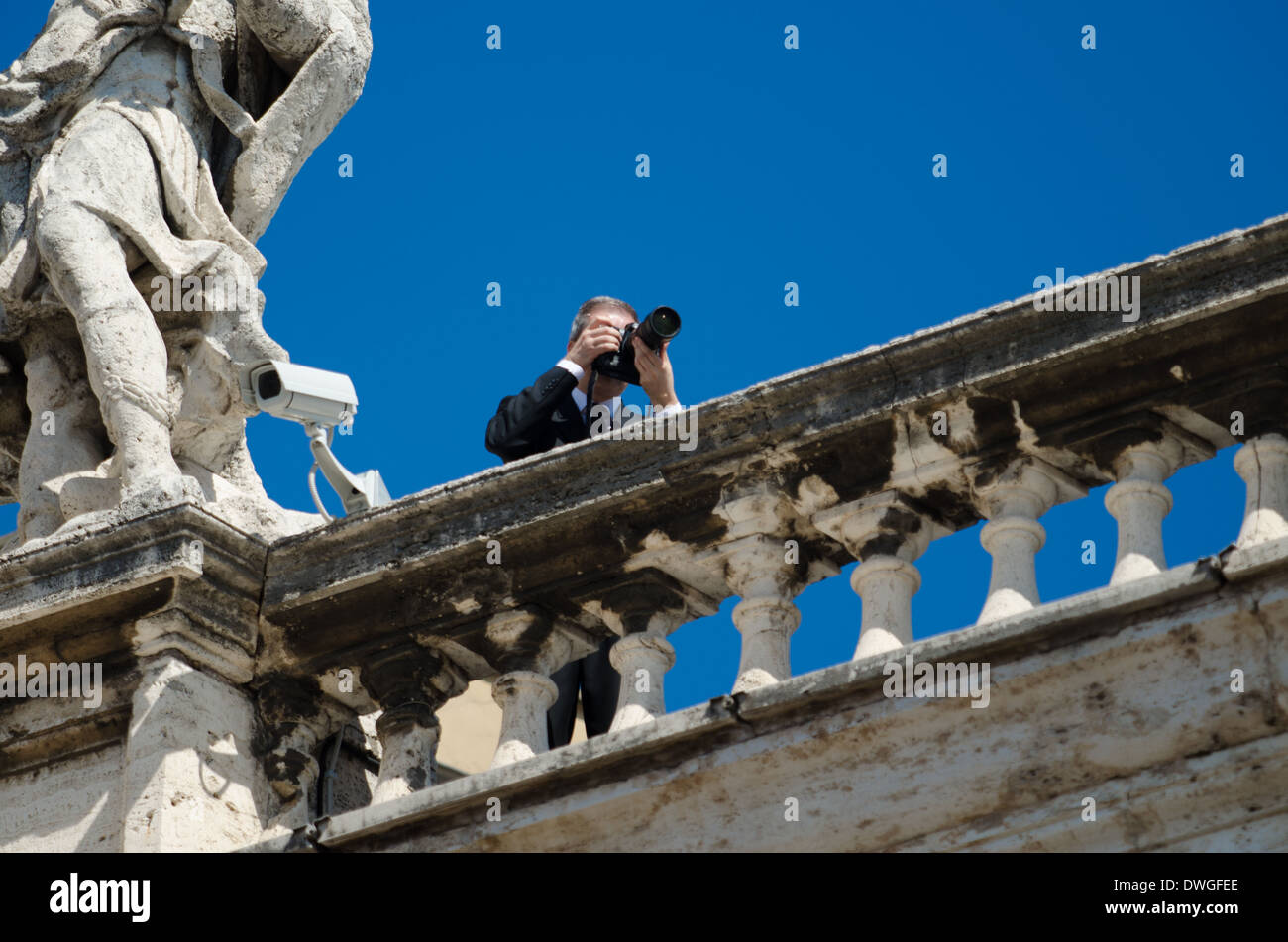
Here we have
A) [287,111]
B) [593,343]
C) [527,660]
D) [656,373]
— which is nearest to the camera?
[527,660]

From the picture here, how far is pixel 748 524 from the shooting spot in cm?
806

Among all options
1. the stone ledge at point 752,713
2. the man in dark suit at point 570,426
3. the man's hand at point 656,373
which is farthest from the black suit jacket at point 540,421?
the stone ledge at point 752,713

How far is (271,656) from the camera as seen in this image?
8.59m

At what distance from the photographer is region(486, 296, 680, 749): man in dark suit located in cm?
898

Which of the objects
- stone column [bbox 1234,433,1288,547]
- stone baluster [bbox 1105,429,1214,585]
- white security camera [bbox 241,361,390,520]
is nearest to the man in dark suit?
white security camera [bbox 241,361,390,520]

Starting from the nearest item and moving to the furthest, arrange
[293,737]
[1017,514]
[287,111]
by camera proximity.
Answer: [1017,514] < [293,737] < [287,111]

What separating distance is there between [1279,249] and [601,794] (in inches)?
87.7

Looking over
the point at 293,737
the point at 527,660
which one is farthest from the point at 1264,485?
the point at 293,737

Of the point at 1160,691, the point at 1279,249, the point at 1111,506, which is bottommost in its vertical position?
the point at 1160,691

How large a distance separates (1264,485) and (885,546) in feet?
3.55

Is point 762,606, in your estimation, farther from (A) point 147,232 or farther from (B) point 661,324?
(A) point 147,232
